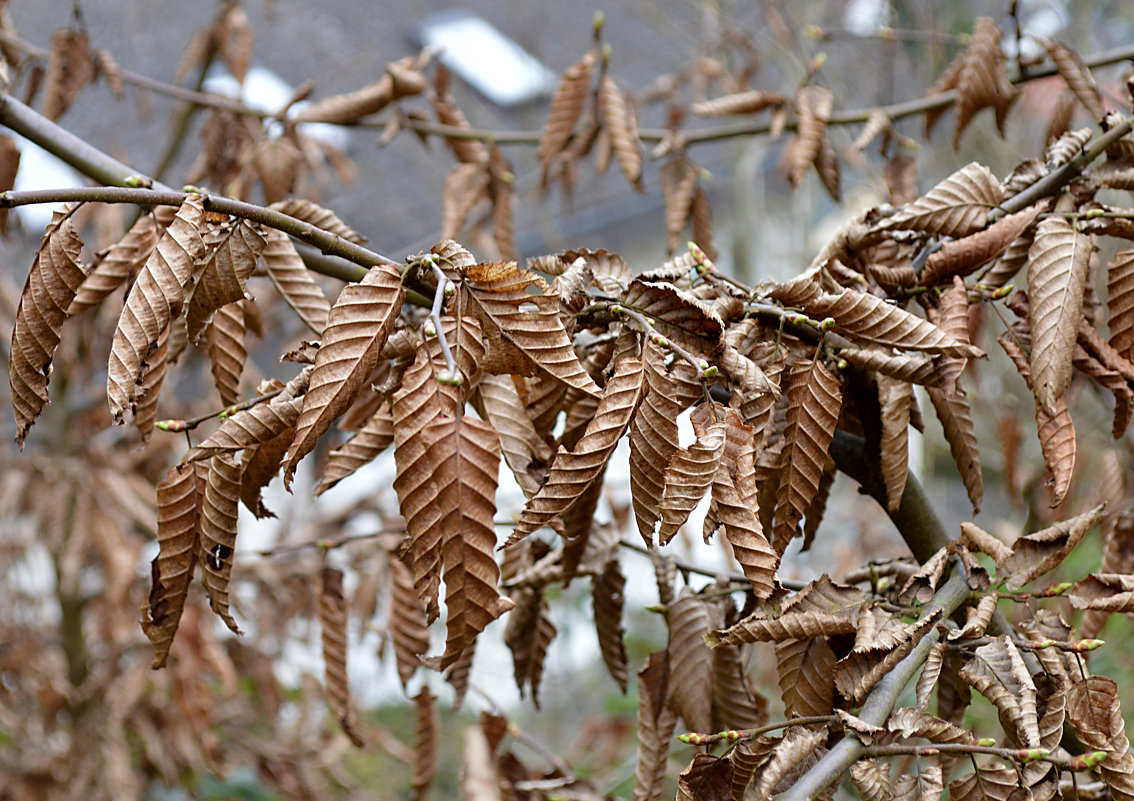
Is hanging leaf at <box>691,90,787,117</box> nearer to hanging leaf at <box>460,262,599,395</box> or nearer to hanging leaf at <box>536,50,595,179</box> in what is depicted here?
hanging leaf at <box>536,50,595,179</box>

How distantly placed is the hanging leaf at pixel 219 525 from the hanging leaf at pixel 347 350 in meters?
0.10

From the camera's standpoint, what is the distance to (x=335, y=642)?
3.71 feet

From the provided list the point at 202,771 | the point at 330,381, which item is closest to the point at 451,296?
the point at 330,381

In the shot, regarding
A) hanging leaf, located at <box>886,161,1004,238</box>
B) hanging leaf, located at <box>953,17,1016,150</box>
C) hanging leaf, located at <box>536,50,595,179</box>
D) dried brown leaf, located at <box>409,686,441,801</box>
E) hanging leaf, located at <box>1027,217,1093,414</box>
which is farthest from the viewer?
hanging leaf, located at <box>536,50,595,179</box>

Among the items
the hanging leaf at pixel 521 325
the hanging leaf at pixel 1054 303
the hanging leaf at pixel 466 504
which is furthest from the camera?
the hanging leaf at pixel 1054 303

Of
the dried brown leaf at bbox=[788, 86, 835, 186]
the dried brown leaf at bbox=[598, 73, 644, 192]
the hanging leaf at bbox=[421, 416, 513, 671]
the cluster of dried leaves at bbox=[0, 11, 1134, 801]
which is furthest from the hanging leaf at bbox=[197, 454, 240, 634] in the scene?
the dried brown leaf at bbox=[788, 86, 835, 186]

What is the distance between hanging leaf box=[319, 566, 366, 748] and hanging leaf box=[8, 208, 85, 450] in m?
0.49

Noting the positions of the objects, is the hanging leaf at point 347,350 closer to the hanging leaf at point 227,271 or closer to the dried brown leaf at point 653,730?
the hanging leaf at point 227,271

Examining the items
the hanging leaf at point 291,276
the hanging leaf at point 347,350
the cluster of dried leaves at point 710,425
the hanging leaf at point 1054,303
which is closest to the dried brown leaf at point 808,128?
the cluster of dried leaves at point 710,425

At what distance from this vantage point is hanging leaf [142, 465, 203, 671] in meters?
0.72

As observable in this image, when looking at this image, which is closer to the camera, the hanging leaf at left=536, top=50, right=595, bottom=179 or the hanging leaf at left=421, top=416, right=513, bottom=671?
the hanging leaf at left=421, top=416, right=513, bottom=671

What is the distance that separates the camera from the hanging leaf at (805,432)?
738 mm

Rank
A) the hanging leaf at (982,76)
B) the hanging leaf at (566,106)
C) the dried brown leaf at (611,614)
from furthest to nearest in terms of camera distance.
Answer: the hanging leaf at (566,106) < the hanging leaf at (982,76) < the dried brown leaf at (611,614)

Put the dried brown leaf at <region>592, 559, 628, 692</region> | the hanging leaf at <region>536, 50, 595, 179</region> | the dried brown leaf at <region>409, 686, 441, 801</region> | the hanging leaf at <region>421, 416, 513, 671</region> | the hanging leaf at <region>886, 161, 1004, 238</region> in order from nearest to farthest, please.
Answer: the hanging leaf at <region>421, 416, 513, 671</region>, the hanging leaf at <region>886, 161, 1004, 238</region>, the dried brown leaf at <region>592, 559, 628, 692</region>, the dried brown leaf at <region>409, 686, 441, 801</region>, the hanging leaf at <region>536, 50, 595, 179</region>
